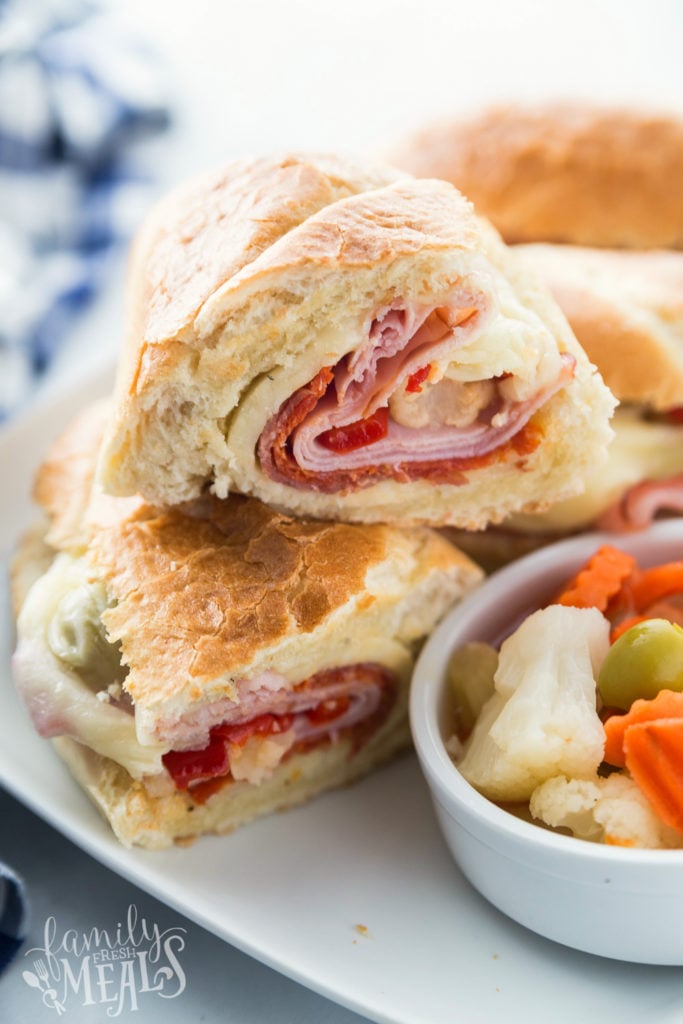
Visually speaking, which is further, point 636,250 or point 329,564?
point 636,250

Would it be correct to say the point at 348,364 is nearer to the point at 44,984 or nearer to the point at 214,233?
the point at 214,233

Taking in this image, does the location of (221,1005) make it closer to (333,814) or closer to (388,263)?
(333,814)

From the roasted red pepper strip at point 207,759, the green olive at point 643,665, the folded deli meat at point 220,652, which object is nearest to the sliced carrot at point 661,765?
the green olive at point 643,665

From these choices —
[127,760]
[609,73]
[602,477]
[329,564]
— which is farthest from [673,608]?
[609,73]

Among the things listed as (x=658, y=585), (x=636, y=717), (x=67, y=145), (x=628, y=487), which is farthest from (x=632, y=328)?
(x=67, y=145)

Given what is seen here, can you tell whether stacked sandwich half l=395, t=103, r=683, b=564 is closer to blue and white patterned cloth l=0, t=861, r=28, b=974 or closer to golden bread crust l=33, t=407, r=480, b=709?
golden bread crust l=33, t=407, r=480, b=709

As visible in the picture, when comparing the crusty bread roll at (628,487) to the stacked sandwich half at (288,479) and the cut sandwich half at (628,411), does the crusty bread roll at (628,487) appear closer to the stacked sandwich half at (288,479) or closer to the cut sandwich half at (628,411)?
the cut sandwich half at (628,411)

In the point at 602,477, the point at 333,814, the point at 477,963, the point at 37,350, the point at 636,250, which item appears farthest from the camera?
the point at 37,350
